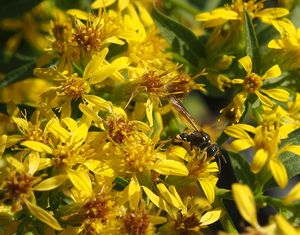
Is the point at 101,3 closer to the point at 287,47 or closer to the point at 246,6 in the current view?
the point at 246,6

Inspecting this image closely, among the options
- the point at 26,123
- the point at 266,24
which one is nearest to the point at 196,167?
the point at 26,123

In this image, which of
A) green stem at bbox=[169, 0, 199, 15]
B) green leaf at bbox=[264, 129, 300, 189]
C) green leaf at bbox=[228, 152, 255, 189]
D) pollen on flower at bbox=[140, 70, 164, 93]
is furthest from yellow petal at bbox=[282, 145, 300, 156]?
green stem at bbox=[169, 0, 199, 15]

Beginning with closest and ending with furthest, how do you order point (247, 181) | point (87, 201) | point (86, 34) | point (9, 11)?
point (87, 201), point (247, 181), point (86, 34), point (9, 11)

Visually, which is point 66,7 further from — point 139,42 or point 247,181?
point 247,181

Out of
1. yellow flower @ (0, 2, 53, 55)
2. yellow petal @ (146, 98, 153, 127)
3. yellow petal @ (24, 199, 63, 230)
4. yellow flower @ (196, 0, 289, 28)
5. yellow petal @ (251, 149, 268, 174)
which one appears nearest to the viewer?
yellow petal @ (24, 199, 63, 230)

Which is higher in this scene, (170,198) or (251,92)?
(251,92)

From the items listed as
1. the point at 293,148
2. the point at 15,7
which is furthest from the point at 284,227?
the point at 15,7

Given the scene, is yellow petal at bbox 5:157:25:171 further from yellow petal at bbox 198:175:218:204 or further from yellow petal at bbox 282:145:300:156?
yellow petal at bbox 282:145:300:156
